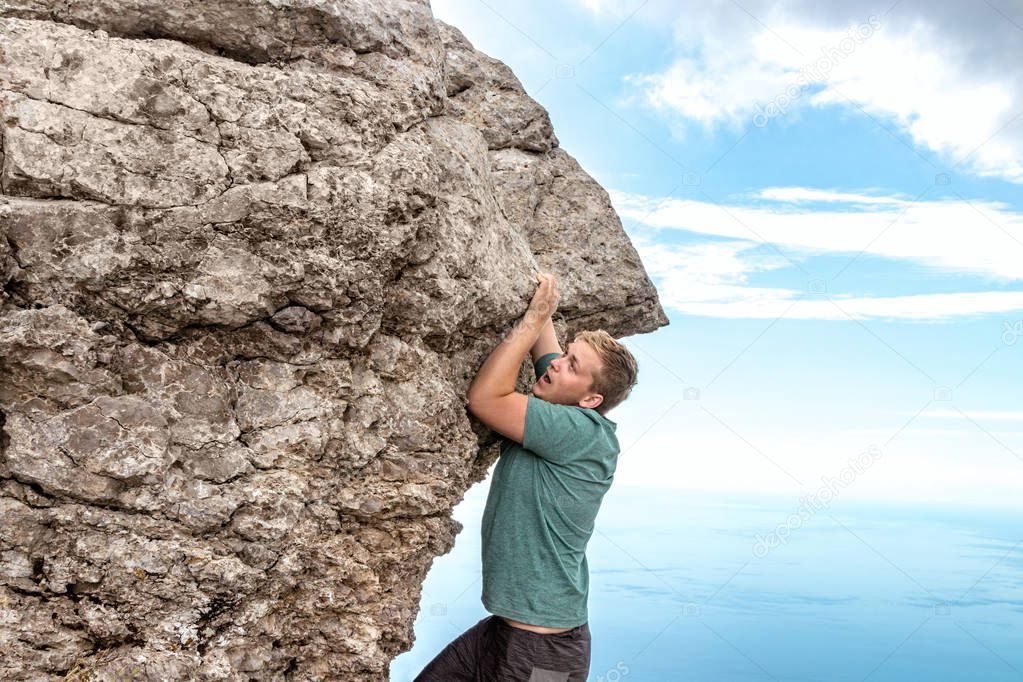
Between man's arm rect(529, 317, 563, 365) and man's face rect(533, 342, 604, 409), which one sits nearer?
man's face rect(533, 342, 604, 409)

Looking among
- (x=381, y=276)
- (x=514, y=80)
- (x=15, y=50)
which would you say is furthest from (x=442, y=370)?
(x=514, y=80)

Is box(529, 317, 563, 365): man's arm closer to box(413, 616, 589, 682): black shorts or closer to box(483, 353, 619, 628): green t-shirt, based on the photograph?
box(483, 353, 619, 628): green t-shirt

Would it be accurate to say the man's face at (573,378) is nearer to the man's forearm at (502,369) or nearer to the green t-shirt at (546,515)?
the green t-shirt at (546,515)

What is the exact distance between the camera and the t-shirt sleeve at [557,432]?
14.8 feet

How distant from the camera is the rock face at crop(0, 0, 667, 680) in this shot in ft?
11.8

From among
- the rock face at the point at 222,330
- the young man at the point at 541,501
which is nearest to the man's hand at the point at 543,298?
the young man at the point at 541,501

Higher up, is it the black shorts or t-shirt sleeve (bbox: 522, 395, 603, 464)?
t-shirt sleeve (bbox: 522, 395, 603, 464)

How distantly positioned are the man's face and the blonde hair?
28 millimetres

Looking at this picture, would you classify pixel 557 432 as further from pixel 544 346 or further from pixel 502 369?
pixel 544 346

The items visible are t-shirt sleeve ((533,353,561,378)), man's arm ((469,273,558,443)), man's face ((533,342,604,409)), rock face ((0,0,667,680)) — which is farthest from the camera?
t-shirt sleeve ((533,353,561,378))

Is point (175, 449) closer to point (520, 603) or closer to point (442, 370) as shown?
point (442, 370)

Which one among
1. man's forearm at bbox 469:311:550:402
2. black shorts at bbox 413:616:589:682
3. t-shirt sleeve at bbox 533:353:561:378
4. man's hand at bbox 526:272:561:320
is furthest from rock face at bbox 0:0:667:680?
t-shirt sleeve at bbox 533:353:561:378

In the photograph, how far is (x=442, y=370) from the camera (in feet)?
14.5

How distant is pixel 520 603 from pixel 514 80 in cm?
370
